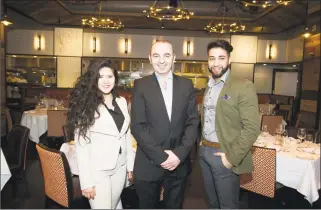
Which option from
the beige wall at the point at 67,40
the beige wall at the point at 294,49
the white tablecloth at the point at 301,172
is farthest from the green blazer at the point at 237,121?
the beige wall at the point at 67,40

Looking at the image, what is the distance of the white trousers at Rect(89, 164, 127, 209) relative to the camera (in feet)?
6.61

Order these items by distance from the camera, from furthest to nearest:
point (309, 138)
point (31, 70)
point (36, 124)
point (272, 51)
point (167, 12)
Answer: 1. point (272, 51)
2. point (31, 70)
3. point (167, 12)
4. point (36, 124)
5. point (309, 138)

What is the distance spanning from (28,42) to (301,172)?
367 inches

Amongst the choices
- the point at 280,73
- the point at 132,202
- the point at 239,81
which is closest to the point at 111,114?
the point at 239,81

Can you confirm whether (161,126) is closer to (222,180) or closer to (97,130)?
(97,130)

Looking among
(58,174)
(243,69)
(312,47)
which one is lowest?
(58,174)

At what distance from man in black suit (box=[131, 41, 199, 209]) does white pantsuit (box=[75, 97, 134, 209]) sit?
0.13 meters

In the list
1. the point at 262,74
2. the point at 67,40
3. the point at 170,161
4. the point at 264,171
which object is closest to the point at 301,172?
the point at 264,171

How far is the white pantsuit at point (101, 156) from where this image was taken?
1966 millimetres

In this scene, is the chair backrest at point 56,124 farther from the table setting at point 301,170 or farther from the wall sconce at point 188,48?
the wall sconce at point 188,48

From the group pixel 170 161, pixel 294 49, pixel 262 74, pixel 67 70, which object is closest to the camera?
pixel 170 161

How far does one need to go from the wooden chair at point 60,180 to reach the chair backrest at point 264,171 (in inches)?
67.1

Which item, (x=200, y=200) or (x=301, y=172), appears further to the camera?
(x=200, y=200)

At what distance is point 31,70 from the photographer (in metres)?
9.74
